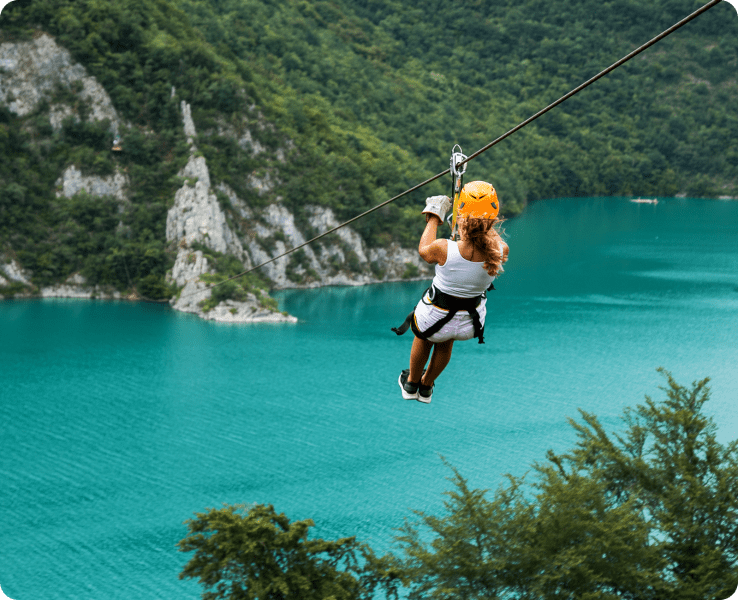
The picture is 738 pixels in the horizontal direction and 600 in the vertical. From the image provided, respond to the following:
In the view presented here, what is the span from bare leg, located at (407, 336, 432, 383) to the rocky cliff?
41.7 m

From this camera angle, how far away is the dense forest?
54000 mm

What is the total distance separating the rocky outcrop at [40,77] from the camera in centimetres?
5388

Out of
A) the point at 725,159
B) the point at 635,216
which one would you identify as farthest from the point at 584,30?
the point at 635,216

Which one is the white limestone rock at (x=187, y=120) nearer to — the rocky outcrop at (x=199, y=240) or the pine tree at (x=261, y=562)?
the rocky outcrop at (x=199, y=240)

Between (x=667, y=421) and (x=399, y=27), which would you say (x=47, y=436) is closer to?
(x=667, y=421)

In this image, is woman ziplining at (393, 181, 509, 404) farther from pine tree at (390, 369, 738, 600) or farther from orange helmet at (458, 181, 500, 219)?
pine tree at (390, 369, 738, 600)

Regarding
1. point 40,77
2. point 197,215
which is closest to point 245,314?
point 197,215

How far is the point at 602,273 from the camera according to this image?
210 ft

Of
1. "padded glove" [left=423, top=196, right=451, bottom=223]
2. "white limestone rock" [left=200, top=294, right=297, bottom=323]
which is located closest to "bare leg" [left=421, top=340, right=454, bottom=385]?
"padded glove" [left=423, top=196, right=451, bottom=223]

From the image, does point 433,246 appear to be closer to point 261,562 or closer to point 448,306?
point 448,306

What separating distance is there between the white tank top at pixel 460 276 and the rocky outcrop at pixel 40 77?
54.9 metres

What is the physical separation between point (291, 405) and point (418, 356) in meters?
31.2

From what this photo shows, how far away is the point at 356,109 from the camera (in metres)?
79.2

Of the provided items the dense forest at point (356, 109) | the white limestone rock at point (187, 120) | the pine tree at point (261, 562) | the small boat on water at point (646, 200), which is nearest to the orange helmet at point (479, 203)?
the pine tree at point (261, 562)
